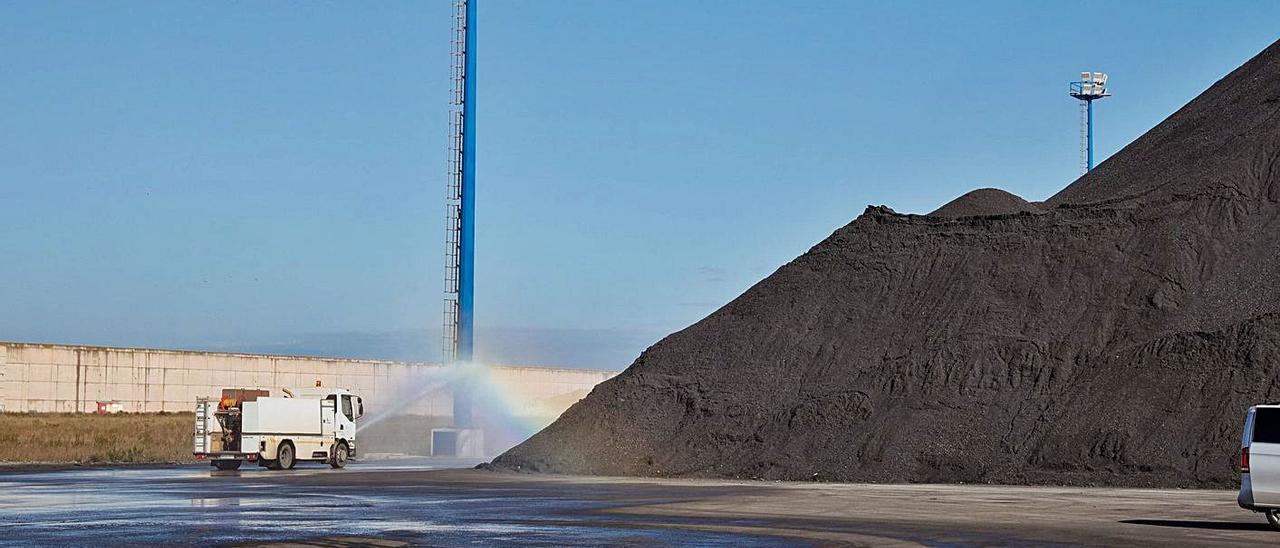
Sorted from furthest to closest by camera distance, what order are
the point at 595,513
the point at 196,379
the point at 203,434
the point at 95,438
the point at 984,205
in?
the point at 196,379, the point at 95,438, the point at 984,205, the point at 203,434, the point at 595,513

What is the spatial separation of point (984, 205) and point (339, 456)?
90.9 ft

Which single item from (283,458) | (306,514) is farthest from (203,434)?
(306,514)

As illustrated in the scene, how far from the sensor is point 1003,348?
52406 mm

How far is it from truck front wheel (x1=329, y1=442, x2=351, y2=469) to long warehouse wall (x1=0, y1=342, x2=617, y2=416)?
18463mm

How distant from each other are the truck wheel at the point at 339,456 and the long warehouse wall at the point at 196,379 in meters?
18.5

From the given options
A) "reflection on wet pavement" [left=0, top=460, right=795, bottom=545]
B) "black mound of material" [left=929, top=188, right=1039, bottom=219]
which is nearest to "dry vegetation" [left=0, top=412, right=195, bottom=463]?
"reflection on wet pavement" [left=0, top=460, right=795, bottom=545]

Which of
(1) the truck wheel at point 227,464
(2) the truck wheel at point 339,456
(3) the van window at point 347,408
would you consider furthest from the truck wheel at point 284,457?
(3) the van window at point 347,408

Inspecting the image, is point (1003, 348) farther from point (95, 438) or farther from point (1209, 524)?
point (95, 438)

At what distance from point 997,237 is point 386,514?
35.3 meters

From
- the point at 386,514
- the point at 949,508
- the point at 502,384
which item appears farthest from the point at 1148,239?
the point at 502,384

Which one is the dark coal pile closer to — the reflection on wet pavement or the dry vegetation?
the reflection on wet pavement

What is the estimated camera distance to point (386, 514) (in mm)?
29016

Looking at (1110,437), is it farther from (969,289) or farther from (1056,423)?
(969,289)

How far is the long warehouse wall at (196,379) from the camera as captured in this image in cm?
8956
